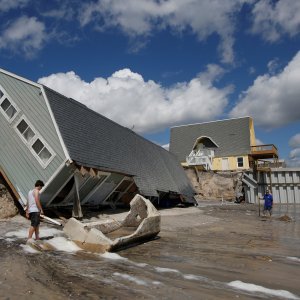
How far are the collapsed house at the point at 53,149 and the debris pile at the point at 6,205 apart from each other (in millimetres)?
279

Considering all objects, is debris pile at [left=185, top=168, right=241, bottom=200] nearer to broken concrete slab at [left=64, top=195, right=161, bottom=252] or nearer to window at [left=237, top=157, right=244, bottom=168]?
window at [left=237, top=157, right=244, bottom=168]

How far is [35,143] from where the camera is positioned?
561 inches

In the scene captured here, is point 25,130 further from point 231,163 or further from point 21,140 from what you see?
point 231,163

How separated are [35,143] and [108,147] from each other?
13.6 feet

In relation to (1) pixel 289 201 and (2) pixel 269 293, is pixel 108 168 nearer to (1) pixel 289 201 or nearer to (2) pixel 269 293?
(2) pixel 269 293

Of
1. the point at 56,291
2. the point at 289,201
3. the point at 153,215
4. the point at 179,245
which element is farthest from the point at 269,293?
the point at 289,201

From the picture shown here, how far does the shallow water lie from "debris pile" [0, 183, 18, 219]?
117 inches

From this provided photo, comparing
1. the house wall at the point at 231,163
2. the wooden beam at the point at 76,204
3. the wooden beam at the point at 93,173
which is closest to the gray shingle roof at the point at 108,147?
the wooden beam at the point at 93,173

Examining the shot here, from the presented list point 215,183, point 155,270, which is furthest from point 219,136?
point 155,270

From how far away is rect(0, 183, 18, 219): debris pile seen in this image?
13.2m

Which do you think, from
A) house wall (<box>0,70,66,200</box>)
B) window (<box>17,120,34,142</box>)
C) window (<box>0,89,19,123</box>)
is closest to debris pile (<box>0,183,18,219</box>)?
house wall (<box>0,70,66,200</box>)

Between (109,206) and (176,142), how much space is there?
3507cm

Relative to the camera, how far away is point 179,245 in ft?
31.7

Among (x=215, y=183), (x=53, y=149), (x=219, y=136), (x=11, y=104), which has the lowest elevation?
(x=53, y=149)
